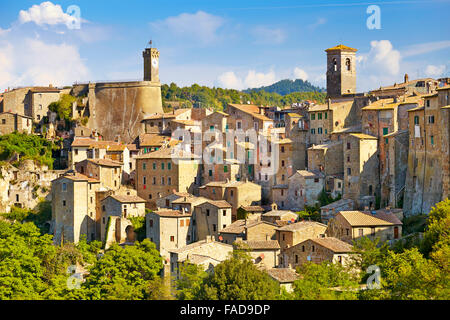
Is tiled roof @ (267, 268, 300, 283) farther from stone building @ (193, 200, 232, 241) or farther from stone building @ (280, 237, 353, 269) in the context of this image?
stone building @ (193, 200, 232, 241)

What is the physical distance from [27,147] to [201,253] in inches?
1076

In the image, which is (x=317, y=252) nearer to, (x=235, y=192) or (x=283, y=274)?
(x=283, y=274)

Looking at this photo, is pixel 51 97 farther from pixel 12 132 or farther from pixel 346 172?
pixel 346 172

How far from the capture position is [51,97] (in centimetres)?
8156

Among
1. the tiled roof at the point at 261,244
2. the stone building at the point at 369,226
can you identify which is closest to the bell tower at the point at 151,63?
the tiled roof at the point at 261,244

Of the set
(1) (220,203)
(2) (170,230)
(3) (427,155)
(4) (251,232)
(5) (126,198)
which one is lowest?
(2) (170,230)

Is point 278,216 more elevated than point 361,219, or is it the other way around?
point 361,219

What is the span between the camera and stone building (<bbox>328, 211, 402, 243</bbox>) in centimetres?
5234

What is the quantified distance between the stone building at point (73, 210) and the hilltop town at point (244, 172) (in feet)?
0.28

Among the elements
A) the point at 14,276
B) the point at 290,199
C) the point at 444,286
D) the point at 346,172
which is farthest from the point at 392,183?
the point at 14,276

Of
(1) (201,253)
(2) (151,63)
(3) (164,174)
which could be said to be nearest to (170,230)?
(1) (201,253)

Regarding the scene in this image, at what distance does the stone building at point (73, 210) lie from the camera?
63.2m

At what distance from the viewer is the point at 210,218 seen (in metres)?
59.5
